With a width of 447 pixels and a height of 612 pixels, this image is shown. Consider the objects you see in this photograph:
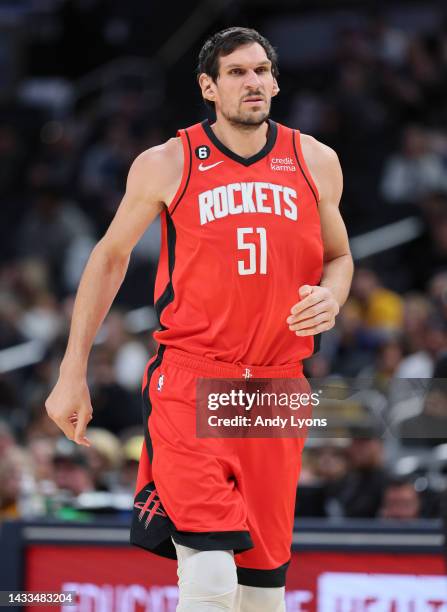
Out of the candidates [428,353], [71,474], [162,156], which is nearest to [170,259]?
[162,156]

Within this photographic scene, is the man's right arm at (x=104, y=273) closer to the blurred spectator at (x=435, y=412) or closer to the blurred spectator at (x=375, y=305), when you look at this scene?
the blurred spectator at (x=435, y=412)

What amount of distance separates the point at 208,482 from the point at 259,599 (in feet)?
1.88

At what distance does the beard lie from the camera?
4.66 meters

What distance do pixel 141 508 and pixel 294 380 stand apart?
713 millimetres

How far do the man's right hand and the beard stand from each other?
3.49 ft

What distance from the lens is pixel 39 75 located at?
16.6 meters

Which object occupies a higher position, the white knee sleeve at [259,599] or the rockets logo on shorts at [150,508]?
the rockets logo on shorts at [150,508]

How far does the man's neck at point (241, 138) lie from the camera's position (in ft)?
15.6

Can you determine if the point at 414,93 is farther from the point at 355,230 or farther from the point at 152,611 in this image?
the point at 152,611

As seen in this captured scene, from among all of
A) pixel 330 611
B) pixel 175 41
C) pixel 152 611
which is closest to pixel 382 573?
pixel 330 611

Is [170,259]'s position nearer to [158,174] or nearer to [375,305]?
[158,174]

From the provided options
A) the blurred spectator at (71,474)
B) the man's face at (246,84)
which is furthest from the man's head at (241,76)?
the blurred spectator at (71,474)

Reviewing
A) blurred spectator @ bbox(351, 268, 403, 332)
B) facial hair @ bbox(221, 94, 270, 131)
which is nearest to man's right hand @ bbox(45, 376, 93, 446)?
facial hair @ bbox(221, 94, 270, 131)

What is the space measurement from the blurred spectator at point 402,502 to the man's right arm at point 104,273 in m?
3.18
